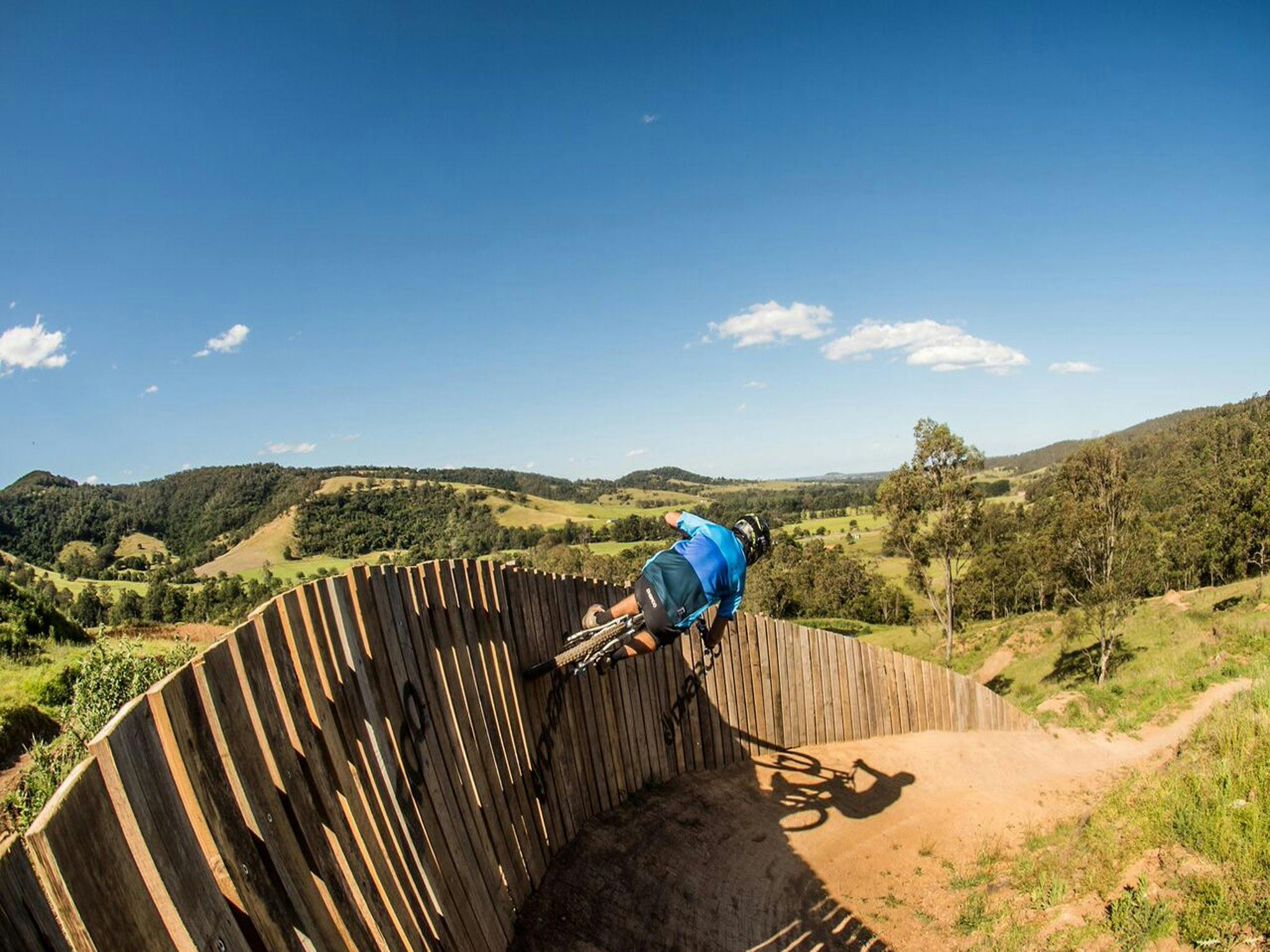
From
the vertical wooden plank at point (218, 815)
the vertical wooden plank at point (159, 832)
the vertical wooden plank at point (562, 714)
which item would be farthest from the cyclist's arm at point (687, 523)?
the vertical wooden plank at point (159, 832)

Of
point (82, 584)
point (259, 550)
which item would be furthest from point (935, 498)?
point (259, 550)

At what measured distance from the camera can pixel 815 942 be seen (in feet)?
18.3

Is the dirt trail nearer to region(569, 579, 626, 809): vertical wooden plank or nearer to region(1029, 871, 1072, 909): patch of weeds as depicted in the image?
region(569, 579, 626, 809): vertical wooden plank

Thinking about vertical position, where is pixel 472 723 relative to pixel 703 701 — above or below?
above

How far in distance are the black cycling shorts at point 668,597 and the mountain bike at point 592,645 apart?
17cm

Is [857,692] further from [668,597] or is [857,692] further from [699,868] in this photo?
[668,597]

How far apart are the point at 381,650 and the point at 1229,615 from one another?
26654mm

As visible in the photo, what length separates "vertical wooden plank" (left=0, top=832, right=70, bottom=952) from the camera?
151 centimetres

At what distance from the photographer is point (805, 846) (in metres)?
7.20

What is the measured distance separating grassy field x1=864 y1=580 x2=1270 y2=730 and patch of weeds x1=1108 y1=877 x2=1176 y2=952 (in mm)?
8601

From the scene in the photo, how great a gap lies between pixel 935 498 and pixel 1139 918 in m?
26.4

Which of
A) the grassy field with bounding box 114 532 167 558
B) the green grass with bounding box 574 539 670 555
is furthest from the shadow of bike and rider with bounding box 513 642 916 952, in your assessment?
the grassy field with bounding box 114 532 167 558

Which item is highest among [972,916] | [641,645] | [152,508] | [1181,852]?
[152,508]

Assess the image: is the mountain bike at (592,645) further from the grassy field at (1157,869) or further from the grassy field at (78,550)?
the grassy field at (78,550)
